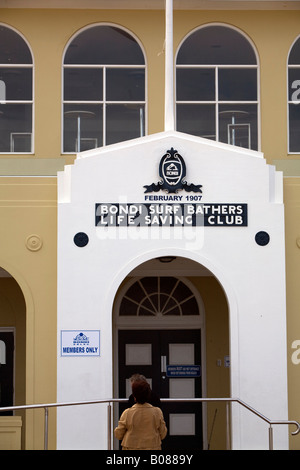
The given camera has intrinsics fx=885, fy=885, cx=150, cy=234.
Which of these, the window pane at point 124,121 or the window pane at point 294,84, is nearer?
the window pane at point 124,121

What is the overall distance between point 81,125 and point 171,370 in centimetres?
543

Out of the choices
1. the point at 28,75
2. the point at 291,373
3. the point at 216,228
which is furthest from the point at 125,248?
the point at 28,75

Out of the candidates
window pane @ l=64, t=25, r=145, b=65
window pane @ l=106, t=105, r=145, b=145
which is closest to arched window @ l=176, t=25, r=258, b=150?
window pane @ l=106, t=105, r=145, b=145

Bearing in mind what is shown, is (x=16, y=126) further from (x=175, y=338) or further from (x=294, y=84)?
(x=294, y=84)

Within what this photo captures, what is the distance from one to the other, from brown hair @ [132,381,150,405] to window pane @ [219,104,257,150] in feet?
31.0

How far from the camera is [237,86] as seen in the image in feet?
61.4

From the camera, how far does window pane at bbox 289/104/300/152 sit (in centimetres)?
1872

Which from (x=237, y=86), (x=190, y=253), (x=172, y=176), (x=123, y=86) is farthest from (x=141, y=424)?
(x=237, y=86)

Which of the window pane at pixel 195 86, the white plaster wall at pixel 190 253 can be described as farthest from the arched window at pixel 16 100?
the white plaster wall at pixel 190 253

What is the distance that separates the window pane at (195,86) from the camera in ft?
61.3

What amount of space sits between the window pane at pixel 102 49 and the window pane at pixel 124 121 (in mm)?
998

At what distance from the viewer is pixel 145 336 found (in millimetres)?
18266

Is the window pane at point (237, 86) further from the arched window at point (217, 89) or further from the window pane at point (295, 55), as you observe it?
the window pane at point (295, 55)

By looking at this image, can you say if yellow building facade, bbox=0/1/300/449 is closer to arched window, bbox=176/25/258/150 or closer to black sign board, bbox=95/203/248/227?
arched window, bbox=176/25/258/150
